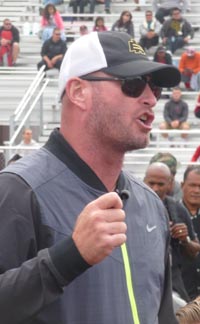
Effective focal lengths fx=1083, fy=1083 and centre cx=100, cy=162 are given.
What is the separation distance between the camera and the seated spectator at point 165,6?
69.2 ft

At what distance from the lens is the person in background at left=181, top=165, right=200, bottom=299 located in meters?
6.98

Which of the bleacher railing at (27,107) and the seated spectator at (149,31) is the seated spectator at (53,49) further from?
the seated spectator at (149,31)

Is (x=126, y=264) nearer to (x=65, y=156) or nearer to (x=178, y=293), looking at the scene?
(x=65, y=156)

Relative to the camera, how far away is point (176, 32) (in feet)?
66.2

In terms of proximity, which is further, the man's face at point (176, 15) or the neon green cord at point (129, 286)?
the man's face at point (176, 15)

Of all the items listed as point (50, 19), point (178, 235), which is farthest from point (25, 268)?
point (50, 19)

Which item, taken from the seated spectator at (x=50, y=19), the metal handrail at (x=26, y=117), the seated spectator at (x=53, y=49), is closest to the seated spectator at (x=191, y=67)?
the seated spectator at (x=53, y=49)

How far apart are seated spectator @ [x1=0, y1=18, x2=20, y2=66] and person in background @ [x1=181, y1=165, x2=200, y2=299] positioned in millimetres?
12201

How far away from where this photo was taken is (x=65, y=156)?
267 centimetres

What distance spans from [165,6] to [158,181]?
14570mm

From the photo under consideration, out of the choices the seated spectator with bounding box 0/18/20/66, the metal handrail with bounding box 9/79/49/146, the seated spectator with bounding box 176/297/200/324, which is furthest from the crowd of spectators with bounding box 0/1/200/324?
the seated spectator with bounding box 176/297/200/324

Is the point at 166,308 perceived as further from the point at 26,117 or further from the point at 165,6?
the point at 165,6

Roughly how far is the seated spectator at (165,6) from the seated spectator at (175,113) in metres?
4.93

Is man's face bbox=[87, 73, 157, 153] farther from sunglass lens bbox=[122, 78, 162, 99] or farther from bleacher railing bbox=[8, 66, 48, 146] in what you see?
bleacher railing bbox=[8, 66, 48, 146]
